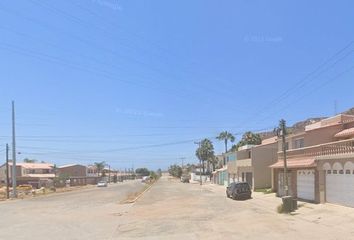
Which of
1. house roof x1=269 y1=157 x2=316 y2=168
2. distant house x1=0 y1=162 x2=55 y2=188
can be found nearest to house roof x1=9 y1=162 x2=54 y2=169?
distant house x1=0 y1=162 x2=55 y2=188

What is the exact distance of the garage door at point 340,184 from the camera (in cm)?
3033

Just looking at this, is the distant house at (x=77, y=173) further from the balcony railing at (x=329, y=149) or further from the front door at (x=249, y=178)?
the balcony railing at (x=329, y=149)

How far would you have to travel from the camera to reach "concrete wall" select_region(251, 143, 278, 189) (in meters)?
63.5

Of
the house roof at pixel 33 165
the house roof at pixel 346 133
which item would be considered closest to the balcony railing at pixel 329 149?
the house roof at pixel 346 133

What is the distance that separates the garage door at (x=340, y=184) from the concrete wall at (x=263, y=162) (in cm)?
2919

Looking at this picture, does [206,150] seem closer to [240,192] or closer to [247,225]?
[240,192]

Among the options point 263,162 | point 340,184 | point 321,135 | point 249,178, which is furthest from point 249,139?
point 340,184

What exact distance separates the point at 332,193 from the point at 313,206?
146 cm

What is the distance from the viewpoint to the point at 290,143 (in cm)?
4928

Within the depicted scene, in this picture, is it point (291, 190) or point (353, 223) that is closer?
point (353, 223)

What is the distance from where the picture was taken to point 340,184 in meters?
31.9

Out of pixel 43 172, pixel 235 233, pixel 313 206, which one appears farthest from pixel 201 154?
pixel 235 233

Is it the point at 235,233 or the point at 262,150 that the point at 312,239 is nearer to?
the point at 235,233

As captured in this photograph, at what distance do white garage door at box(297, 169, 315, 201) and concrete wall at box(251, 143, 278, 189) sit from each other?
22.1 meters
